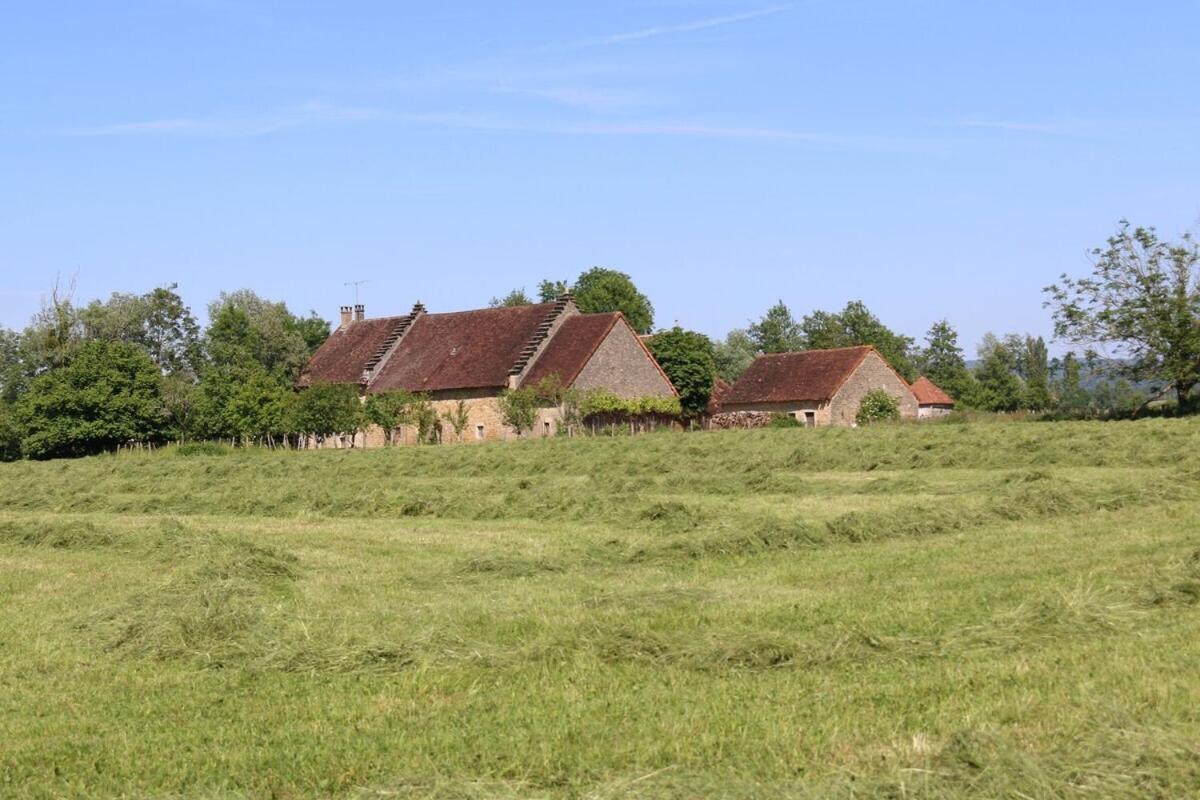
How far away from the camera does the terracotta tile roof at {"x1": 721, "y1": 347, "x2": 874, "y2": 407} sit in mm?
62781

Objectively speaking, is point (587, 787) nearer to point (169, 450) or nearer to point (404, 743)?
point (404, 743)

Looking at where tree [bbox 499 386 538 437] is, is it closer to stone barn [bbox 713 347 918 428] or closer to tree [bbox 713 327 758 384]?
stone barn [bbox 713 347 918 428]

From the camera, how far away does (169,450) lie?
54.1 meters

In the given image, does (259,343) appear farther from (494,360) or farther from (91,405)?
(494,360)

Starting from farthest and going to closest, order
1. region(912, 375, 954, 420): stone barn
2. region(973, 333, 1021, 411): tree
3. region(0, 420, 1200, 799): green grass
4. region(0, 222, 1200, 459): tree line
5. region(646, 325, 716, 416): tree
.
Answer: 1. region(973, 333, 1021, 411): tree
2. region(912, 375, 954, 420): stone barn
3. region(646, 325, 716, 416): tree
4. region(0, 222, 1200, 459): tree line
5. region(0, 420, 1200, 799): green grass

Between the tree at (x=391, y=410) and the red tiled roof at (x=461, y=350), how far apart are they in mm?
2015

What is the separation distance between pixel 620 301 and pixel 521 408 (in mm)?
43675

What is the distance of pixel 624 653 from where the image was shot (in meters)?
9.02

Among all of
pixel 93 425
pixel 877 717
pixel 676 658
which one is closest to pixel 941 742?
pixel 877 717

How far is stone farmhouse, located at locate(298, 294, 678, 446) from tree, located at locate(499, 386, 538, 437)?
0.84 m

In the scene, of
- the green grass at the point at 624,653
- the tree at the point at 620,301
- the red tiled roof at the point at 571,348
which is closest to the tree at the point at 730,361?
the tree at the point at 620,301

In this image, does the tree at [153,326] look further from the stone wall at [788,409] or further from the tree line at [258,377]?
the stone wall at [788,409]

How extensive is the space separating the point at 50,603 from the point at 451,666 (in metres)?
5.29

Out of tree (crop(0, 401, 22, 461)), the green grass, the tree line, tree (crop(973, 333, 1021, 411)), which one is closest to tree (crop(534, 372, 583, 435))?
the tree line
